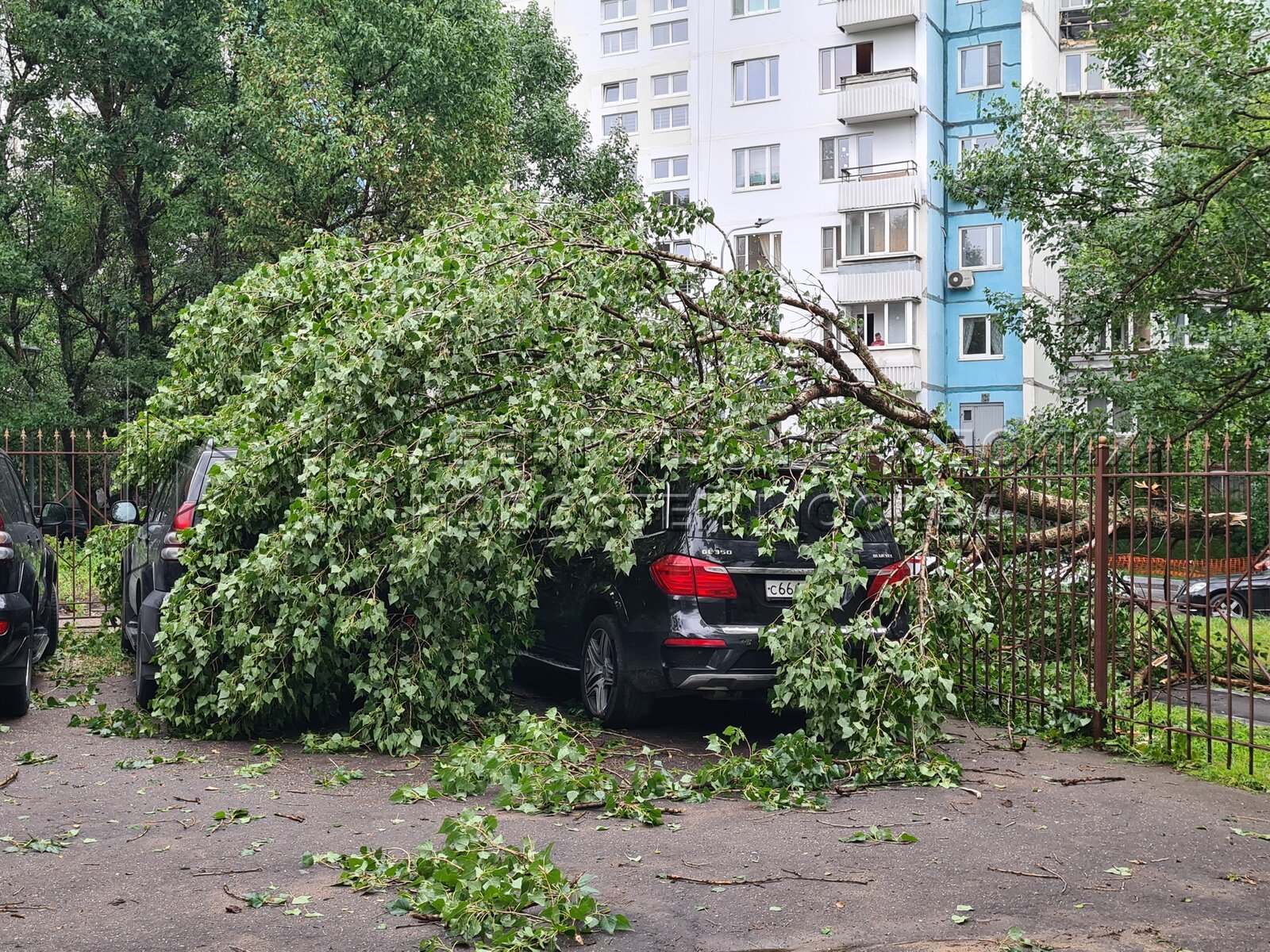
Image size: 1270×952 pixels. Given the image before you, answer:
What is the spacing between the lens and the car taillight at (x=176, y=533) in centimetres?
858

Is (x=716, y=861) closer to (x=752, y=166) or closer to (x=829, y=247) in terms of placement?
(x=829, y=247)

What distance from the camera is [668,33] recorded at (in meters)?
48.1

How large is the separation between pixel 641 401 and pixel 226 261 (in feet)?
77.0

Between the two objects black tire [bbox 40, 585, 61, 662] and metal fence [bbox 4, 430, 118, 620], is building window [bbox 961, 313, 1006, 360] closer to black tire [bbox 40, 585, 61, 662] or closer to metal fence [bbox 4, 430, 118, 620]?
metal fence [bbox 4, 430, 118, 620]

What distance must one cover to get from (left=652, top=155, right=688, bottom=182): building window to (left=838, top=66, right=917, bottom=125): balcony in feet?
23.0

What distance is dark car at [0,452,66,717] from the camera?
815cm

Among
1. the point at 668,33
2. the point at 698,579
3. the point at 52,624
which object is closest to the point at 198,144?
the point at 52,624

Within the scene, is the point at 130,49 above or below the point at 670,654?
above

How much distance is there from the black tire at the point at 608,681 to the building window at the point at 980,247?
35.1 meters

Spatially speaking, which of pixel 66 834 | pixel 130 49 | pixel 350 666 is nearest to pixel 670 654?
pixel 350 666

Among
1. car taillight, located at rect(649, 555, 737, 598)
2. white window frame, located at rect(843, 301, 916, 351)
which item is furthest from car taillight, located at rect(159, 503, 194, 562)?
white window frame, located at rect(843, 301, 916, 351)

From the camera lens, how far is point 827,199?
42750 mm

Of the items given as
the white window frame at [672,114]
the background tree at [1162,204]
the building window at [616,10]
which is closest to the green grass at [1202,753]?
the background tree at [1162,204]

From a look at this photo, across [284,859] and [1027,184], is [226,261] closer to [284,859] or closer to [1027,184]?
[1027,184]
